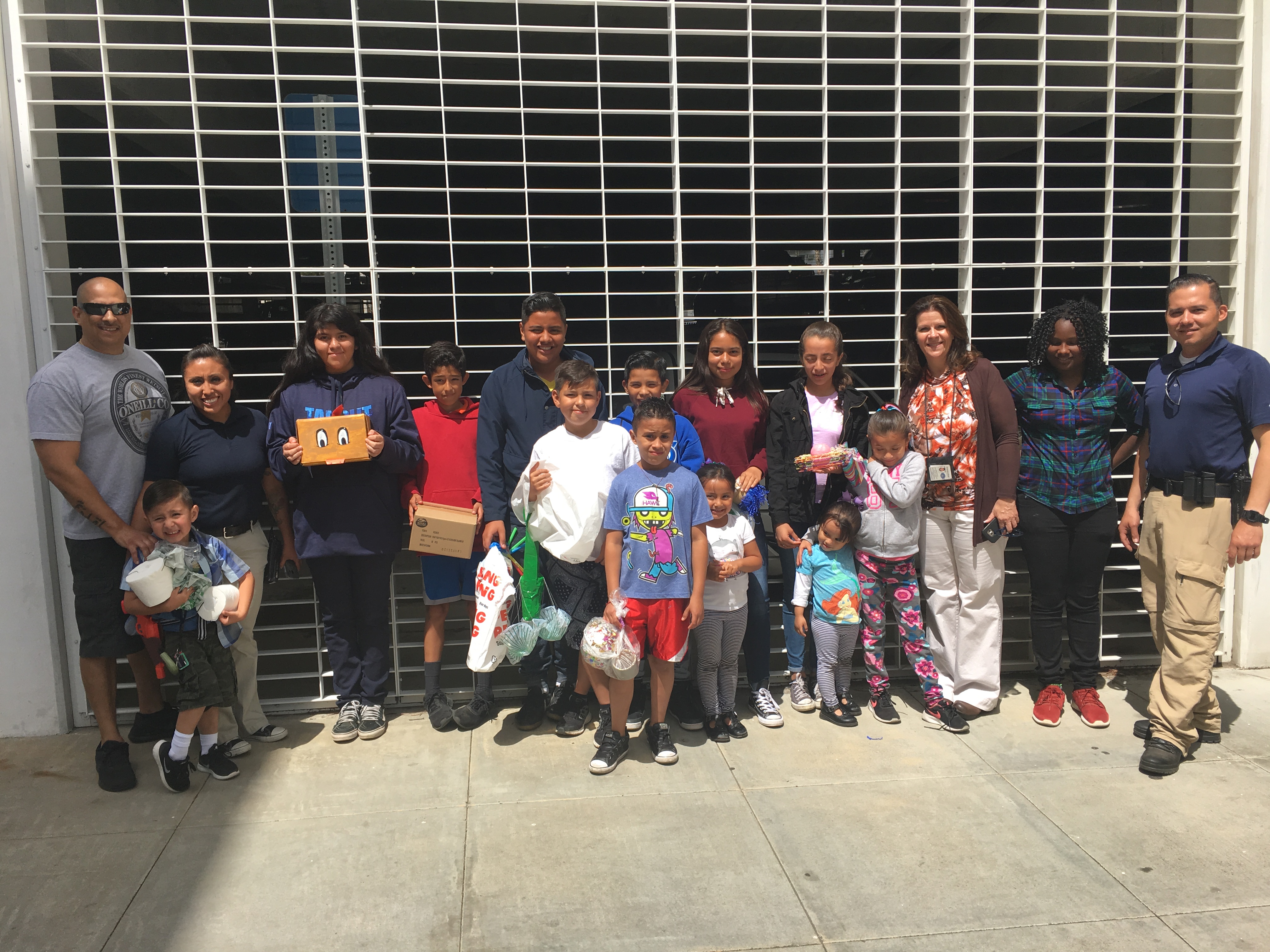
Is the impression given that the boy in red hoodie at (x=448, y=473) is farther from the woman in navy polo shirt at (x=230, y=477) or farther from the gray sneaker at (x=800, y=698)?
the gray sneaker at (x=800, y=698)

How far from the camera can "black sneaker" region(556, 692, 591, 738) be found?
4031mm

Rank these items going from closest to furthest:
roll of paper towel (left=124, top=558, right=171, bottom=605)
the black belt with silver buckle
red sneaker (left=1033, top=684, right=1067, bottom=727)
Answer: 1. roll of paper towel (left=124, top=558, right=171, bottom=605)
2. the black belt with silver buckle
3. red sneaker (left=1033, top=684, right=1067, bottom=727)

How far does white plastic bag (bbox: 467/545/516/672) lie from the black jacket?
1293mm

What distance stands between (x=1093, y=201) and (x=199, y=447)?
23.6ft

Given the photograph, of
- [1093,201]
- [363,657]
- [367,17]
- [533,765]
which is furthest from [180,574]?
[1093,201]

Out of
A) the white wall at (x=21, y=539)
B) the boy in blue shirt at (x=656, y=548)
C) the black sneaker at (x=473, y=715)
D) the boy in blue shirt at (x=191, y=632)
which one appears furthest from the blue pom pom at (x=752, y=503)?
the white wall at (x=21, y=539)

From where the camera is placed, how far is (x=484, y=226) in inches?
307

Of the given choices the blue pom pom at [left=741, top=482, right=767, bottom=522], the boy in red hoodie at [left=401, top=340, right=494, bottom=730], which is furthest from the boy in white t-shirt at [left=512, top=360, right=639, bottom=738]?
the blue pom pom at [left=741, top=482, right=767, bottom=522]

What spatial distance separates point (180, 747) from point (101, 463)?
1242 millimetres

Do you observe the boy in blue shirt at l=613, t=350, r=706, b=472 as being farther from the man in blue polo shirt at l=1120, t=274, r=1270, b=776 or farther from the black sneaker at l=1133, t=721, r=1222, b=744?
the black sneaker at l=1133, t=721, r=1222, b=744

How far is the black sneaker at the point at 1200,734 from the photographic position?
393cm

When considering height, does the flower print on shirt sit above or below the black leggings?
above

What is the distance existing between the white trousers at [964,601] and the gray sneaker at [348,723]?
109 inches

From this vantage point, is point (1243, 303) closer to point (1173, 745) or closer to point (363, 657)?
point (1173, 745)
